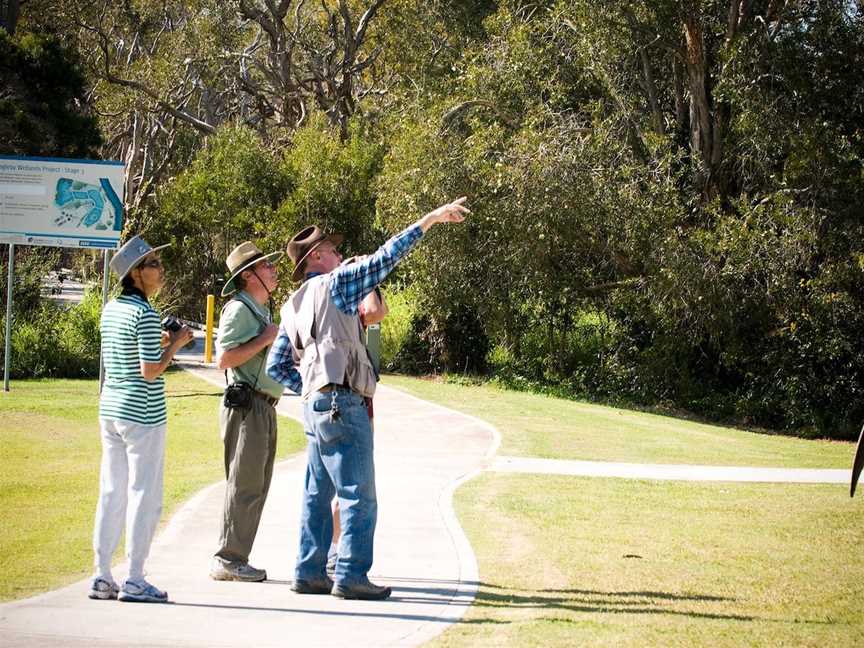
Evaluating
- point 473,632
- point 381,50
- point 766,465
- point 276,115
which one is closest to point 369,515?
point 473,632

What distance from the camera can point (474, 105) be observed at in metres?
24.3

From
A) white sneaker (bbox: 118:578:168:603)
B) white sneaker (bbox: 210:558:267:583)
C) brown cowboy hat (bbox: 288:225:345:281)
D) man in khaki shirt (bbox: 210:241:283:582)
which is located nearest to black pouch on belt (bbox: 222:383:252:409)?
man in khaki shirt (bbox: 210:241:283:582)

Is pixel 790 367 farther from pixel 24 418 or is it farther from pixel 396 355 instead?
pixel 24 418

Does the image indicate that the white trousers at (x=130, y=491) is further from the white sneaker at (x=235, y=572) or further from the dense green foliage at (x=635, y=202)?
the dense green foliage at (x=635, y=202)

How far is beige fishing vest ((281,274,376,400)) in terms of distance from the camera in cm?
682

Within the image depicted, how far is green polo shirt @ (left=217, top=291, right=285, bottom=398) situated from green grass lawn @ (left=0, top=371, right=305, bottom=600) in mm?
1719

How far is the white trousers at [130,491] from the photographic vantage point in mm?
6676

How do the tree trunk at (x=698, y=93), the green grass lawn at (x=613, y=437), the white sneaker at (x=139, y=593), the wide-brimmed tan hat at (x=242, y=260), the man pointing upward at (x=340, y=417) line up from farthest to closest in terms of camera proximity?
the tree trunk at (x=698, y=93) < the green grass lawn at (x=613, y=437) < the wide-brimmed tan hat at (x=242, y=260) < the man pointing upward at (x=340, y=417) < the white sneaker at (x=139, y=593)

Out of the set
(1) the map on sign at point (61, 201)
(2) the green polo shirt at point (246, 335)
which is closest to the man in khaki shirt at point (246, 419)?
(2) the green polo shirt at point (246, 335)

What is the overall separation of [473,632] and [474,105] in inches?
748

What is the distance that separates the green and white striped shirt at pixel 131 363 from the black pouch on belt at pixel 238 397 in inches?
23.2

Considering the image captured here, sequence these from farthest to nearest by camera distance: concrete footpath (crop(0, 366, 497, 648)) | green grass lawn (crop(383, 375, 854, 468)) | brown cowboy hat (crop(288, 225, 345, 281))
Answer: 1. green grass lawn (crop(383, 375, 854, 468))
2. brown cowboy hat (crop(288, 225, 345, 281))
3. concrete footpath (crop(0, 366, 497, 648))

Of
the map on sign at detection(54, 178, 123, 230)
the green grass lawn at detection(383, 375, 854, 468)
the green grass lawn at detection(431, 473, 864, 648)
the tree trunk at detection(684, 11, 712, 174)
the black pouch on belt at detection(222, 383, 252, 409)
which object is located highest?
the tree trunk at detection(684, 11, 712, 174)

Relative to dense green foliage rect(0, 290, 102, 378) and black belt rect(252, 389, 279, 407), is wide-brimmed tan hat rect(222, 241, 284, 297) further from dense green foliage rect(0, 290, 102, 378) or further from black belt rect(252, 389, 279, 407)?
dense green foliage rect(0, 290, 102, 378)
